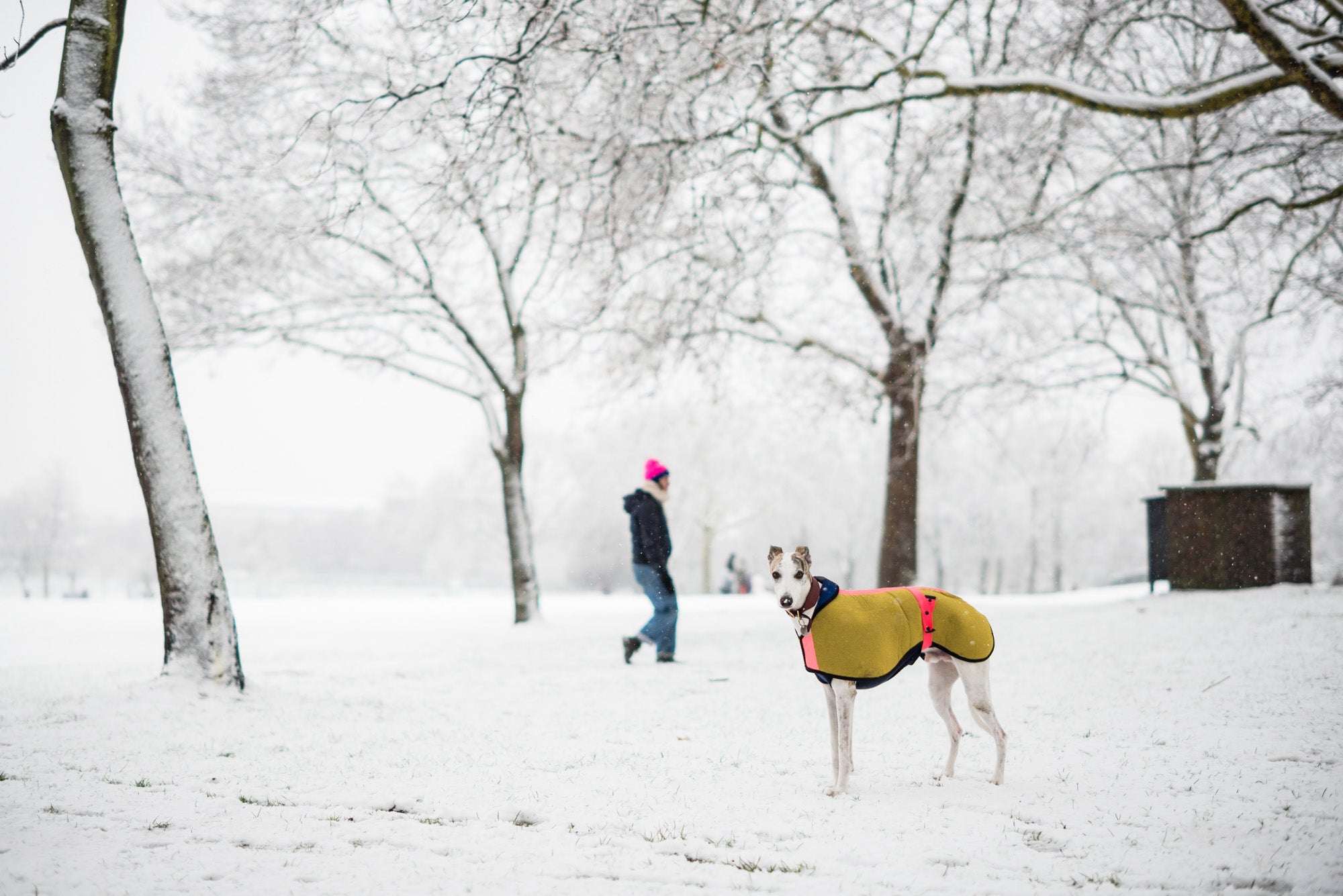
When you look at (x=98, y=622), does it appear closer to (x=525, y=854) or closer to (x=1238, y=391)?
(x=525, y=854)

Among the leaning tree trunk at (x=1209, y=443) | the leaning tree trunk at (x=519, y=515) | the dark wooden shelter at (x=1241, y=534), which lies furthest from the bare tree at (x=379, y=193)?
the leaning tree trunk at (x=1209, y=443)

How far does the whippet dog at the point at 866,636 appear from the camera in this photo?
13.3ft

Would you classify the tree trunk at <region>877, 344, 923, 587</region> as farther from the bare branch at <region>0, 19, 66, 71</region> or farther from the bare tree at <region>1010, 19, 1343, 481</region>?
the bare branch at <region>0, 19, 66, 71</region>

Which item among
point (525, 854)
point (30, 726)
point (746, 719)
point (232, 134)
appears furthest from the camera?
point (232, 134)

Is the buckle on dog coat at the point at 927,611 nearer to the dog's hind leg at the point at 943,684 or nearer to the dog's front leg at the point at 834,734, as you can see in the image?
the dog's hind leg at the point at 943,684

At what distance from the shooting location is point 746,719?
6.14 metres

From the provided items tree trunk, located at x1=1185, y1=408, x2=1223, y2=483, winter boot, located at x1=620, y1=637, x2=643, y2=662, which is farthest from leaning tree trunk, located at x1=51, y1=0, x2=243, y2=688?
tree trunk, located at x1=1185, y1=408, x2=1223, y2=483

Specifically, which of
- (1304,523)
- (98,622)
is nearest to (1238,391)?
(1304,523)

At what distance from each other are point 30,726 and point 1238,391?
807 inches

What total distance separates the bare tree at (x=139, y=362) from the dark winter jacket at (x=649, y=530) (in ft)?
12.6

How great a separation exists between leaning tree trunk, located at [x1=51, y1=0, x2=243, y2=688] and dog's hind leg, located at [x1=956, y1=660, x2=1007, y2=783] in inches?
219

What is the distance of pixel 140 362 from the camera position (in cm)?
678

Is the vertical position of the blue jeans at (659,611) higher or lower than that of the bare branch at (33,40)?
lower

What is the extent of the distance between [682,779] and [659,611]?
451 cm
